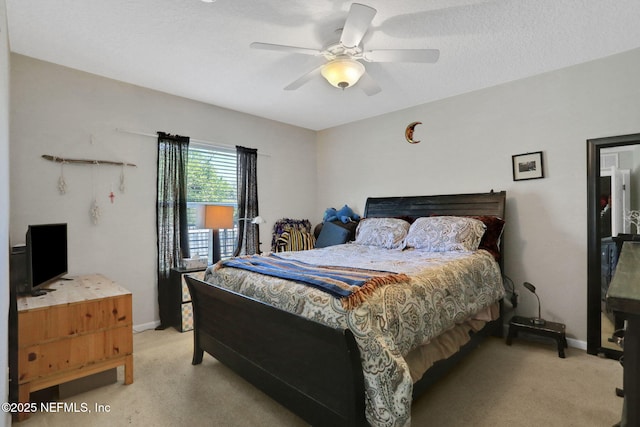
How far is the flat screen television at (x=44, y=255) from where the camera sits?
2125 mm

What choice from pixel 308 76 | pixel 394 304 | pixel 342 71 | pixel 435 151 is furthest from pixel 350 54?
pixel 435 151

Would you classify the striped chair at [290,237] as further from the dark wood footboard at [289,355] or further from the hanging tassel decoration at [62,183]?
the hanging tassel decoration at [62,183]

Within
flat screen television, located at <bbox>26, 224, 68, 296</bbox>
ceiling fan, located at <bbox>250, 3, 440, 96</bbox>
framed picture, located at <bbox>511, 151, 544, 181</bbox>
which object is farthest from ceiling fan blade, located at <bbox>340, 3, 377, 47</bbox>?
flat screen television, located at <bbox>26, 224, 68, 296</bbox>

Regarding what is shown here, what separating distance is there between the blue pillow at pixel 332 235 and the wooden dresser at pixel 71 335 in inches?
92.9

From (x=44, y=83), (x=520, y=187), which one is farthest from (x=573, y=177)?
(x=44, y=83)

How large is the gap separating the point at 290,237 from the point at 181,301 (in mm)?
1631

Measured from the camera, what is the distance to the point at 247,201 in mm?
4102

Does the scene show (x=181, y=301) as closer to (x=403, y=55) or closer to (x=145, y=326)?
(x=145, y=326)

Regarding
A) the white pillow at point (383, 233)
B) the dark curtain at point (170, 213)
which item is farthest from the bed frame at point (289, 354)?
the white pillow at point (383, 233)

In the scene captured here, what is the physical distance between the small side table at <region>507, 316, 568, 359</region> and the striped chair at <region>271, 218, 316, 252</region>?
102 inches

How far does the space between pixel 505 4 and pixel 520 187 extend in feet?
5.86

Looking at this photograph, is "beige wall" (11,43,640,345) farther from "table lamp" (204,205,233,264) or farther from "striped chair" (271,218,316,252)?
"striped chair" (271,218,316,252)

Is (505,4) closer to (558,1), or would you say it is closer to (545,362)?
(558,1)

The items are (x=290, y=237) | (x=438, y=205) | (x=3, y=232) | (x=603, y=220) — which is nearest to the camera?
(x=3, y=232)
